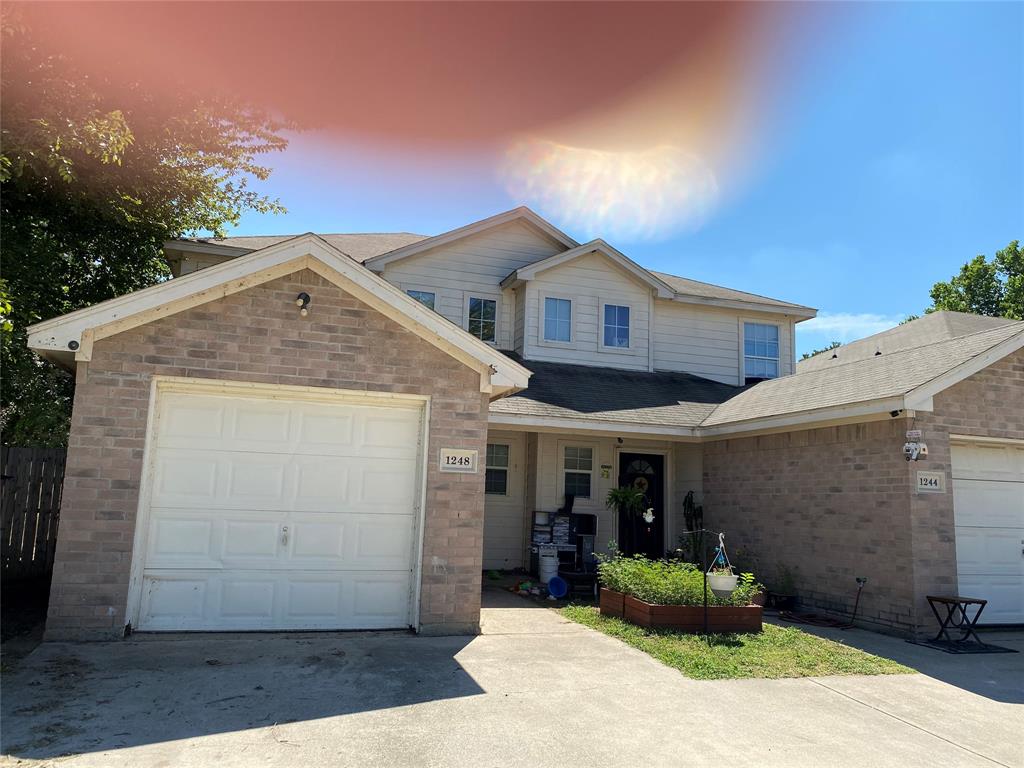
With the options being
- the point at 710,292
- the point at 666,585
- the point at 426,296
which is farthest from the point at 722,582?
the point at 710,292

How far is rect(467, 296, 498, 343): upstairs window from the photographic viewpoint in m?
14.7

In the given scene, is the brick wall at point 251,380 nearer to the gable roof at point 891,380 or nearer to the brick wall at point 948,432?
the gable roof at point 891,380

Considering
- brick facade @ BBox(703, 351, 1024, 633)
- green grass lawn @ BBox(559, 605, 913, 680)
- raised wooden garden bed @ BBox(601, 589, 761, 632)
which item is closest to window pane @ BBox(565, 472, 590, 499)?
brick facade @ BBox(703, 351, 1024, 633)

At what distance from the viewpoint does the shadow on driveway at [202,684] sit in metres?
4.52

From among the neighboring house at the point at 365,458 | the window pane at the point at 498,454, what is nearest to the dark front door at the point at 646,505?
the neighboring house at the point at 365,458

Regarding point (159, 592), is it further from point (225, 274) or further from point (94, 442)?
point (225, 274)

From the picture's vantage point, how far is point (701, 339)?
16.2 meters

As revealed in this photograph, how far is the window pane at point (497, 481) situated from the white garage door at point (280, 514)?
228 inches

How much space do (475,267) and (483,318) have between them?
44.9 inches

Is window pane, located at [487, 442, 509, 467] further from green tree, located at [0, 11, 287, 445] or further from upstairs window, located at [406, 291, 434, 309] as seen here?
green tree, located at [0, 11, 287, 445]

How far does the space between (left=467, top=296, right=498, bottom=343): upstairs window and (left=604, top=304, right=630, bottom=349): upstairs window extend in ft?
8.31

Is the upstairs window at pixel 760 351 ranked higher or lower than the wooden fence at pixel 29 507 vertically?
higher

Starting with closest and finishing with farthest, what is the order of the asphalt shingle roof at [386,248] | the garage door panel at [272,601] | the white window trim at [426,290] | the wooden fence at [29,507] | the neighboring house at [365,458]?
the neighboring house at [365,458], the garage door panel at [272,601], the wooden fence at [29,507], the white window trim at [426,290], the asphalt shingle roof at [386,248]

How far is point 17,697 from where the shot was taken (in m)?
5.01
